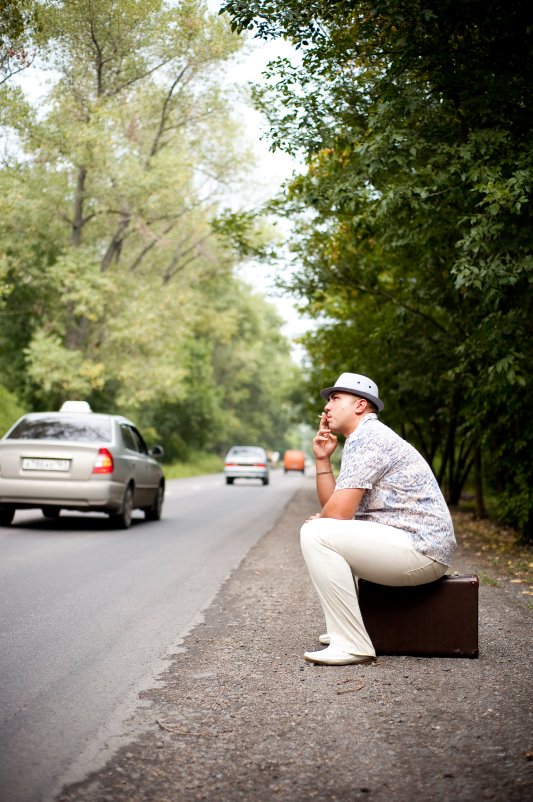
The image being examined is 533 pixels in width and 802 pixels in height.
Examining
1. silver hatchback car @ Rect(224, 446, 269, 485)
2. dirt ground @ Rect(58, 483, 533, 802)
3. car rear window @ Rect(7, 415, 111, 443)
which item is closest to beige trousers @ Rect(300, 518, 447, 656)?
dirt ground @ Rect(58, 483, 533, 802)

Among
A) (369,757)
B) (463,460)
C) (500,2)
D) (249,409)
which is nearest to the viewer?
(369,757)

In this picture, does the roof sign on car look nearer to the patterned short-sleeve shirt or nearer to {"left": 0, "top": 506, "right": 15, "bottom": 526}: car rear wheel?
{"left": 0, "top": 506, "right": 15, "bottom": 526}: car rear wheel

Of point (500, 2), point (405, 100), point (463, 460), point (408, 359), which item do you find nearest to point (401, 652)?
point (405, 100)

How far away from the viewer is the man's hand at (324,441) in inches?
228

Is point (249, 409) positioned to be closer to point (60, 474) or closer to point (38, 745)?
point (60, 474)

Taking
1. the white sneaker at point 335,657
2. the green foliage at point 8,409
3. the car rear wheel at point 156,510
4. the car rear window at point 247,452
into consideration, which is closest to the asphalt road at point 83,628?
the white sneaker at point 335,657

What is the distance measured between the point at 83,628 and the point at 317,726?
9.37 feet

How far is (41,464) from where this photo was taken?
1366 cm

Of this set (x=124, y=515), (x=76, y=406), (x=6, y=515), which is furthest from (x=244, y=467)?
(x=6, y=515)

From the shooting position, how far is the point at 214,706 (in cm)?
449

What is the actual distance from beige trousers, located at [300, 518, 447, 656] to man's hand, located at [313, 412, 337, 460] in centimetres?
52

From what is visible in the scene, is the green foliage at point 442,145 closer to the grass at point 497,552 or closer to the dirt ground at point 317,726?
the grass at point 497,552

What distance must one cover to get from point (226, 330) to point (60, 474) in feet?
119

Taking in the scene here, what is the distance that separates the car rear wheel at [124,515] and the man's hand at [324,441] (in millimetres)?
8921
